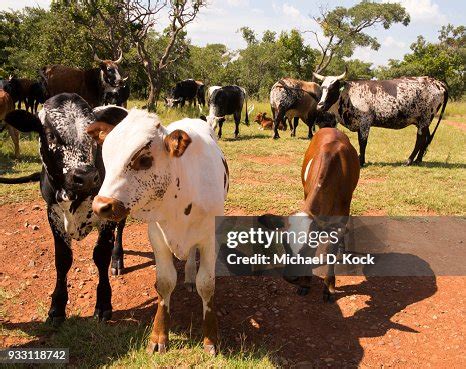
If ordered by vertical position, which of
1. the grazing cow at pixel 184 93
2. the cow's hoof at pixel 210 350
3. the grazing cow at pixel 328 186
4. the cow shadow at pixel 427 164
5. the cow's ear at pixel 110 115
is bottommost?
the cow's hoof at pixel 210 350

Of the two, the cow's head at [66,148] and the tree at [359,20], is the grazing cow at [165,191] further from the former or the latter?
the tree at [359,20]

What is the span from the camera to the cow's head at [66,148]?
3002 mm

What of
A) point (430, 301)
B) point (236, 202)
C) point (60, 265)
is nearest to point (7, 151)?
point (236, 202)

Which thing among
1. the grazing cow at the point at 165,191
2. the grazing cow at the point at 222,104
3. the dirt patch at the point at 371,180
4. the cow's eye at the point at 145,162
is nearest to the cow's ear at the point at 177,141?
the grazing cow at the point at 165,191

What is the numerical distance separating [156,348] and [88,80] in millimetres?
8315

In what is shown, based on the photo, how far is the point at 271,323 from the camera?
12.0 ft

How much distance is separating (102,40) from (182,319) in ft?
65.2

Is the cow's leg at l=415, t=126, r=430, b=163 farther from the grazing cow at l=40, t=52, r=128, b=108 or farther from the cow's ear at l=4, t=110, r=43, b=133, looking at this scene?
the cow's ear at l=4, t=110, r=43, b=133

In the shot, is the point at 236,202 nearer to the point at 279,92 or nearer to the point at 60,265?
the point at 60,265

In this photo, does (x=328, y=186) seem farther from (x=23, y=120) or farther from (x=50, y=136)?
(x=23, y=120)

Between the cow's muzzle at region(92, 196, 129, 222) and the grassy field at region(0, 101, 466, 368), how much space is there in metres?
1.32

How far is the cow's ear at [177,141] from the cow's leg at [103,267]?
147 cm

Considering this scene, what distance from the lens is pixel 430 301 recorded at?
4.07 meters

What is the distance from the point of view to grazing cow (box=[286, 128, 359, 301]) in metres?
3.55
